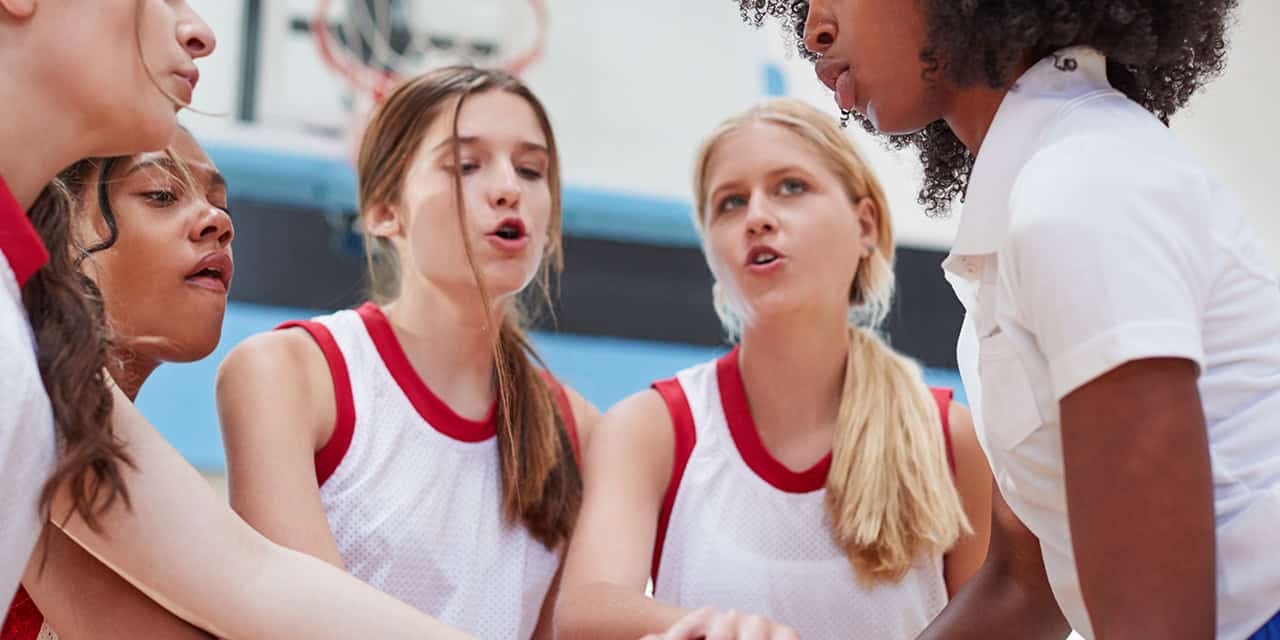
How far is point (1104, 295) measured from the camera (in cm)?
65

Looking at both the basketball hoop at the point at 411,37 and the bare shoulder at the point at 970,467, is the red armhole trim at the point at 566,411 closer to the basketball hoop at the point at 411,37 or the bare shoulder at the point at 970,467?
the bare shoulder at the point at 970,467

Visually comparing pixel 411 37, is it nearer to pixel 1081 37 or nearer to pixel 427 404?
pixel 427 404

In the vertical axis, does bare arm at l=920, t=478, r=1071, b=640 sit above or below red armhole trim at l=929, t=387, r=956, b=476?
above

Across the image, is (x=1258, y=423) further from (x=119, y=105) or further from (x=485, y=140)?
(x=485, y=140)

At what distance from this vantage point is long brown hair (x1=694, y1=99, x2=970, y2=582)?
1354 millimetres

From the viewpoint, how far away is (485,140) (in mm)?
1515

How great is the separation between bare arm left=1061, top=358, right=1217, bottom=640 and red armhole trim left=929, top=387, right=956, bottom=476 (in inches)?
31.4

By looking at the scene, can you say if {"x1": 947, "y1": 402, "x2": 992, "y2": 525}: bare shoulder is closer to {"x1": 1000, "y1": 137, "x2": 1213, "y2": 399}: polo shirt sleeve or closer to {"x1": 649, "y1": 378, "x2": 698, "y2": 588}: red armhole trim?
{"x1": 649, "y1": 378, "x2": 698, "y2": 588}: red armhole trim

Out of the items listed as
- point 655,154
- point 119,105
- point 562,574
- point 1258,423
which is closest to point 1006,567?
point 1258,423

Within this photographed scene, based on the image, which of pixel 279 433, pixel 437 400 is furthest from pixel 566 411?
pixel 279 433

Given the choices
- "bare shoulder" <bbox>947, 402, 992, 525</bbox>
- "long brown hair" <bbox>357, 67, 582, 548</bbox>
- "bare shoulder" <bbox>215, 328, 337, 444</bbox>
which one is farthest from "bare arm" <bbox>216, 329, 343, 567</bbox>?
"bare shoulder" <bbox>947, 402, 992, 525</bbox>

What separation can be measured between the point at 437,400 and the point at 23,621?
1.66 ft

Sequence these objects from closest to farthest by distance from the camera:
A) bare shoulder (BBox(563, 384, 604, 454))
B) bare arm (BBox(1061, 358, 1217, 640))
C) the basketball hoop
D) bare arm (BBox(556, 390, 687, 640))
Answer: bare arm (BBox(1061, 358, 1217, 640)) → bare arm (BBox(556, 390, 687, 640)) → bare shoulder (BBox(563, 384, 604, 454)) → the basketball hoop

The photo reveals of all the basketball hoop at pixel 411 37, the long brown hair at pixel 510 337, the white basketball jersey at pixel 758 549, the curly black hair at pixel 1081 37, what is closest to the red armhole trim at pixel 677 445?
the white basketball jersey at pixel 758 549
